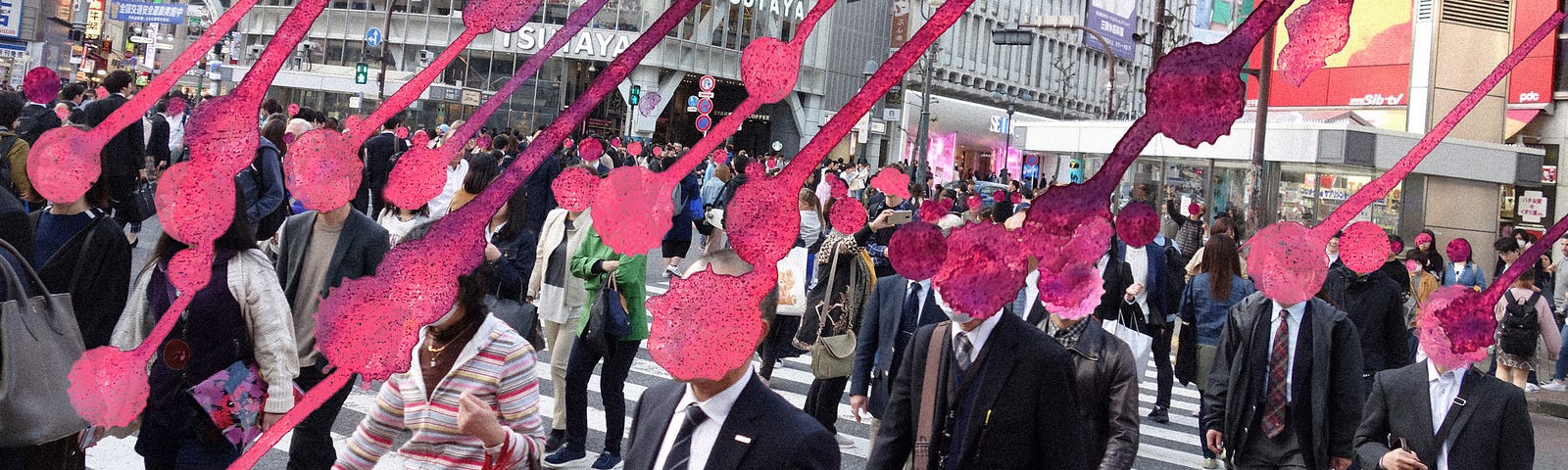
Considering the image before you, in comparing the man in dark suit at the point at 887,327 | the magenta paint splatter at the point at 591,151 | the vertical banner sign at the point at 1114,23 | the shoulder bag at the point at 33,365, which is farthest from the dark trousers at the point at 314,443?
the vertical banner sign at the point at 1114,23

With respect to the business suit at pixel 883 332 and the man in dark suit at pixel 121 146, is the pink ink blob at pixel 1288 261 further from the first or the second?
the man in dark suit at pixel 121 146

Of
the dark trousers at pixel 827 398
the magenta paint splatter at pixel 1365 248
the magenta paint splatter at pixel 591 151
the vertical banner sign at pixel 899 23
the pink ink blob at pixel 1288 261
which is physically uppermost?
the vertical banner sign at pixel 899 23

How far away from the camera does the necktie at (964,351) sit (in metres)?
3.84

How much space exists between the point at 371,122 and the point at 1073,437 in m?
2.17

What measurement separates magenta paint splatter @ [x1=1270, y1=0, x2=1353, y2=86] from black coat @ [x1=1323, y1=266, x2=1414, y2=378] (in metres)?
4.61

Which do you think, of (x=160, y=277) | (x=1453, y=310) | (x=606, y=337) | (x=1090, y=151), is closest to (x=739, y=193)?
(x=1453, y=310)

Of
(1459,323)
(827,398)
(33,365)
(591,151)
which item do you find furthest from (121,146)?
(1459,323)

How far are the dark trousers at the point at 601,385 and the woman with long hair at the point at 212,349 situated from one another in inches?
75.3

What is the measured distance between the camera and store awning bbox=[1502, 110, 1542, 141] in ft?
72.7

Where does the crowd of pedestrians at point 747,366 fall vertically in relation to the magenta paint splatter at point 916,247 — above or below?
below

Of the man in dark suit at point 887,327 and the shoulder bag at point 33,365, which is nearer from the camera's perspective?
the shoulder bag at point 33,365

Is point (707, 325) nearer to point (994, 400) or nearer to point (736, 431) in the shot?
point (736, 431)

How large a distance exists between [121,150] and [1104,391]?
25.4 ft

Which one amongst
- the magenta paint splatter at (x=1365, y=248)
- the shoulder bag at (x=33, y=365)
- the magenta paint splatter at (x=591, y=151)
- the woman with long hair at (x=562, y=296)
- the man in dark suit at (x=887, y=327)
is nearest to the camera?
the shoulder bag at (x=33, y=365)
